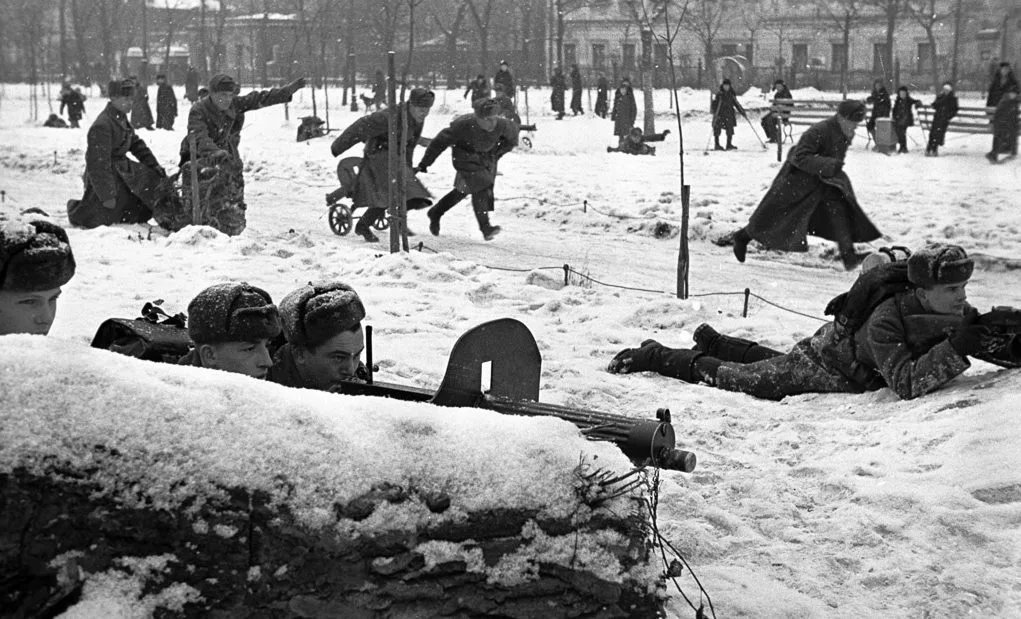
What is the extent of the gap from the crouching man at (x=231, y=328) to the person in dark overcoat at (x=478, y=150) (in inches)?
325

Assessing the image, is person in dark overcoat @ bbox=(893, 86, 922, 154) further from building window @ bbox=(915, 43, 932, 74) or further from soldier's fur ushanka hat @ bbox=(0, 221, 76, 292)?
soldier's fur ushanka hat @ bbox=(0, 221, 76, 292)

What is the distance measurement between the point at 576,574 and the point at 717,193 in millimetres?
13820

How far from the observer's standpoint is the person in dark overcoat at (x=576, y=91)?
3148 centimetres

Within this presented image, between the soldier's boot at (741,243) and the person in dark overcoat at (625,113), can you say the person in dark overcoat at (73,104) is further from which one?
the soldier's boot at (741,243)

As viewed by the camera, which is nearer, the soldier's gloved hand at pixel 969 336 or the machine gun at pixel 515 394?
the machine gun at pixel 515 394

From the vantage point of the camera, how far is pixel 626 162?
65.6 ft

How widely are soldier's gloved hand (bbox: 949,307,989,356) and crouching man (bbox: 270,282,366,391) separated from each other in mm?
2723

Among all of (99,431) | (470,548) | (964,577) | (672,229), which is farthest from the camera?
(672,229)

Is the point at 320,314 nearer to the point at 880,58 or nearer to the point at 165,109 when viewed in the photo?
the point at 880,58

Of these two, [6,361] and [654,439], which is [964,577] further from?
[6,361]

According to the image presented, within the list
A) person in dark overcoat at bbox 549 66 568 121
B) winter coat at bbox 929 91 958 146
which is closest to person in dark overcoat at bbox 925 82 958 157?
winter coat at bbox 929 91 958 146

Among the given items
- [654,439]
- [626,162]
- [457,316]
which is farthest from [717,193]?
[654,439]

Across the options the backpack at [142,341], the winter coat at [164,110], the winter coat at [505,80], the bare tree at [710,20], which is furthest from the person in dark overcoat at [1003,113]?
the winter coat at [164,110]

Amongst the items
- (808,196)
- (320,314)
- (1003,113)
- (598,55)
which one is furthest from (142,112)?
(320,314)
